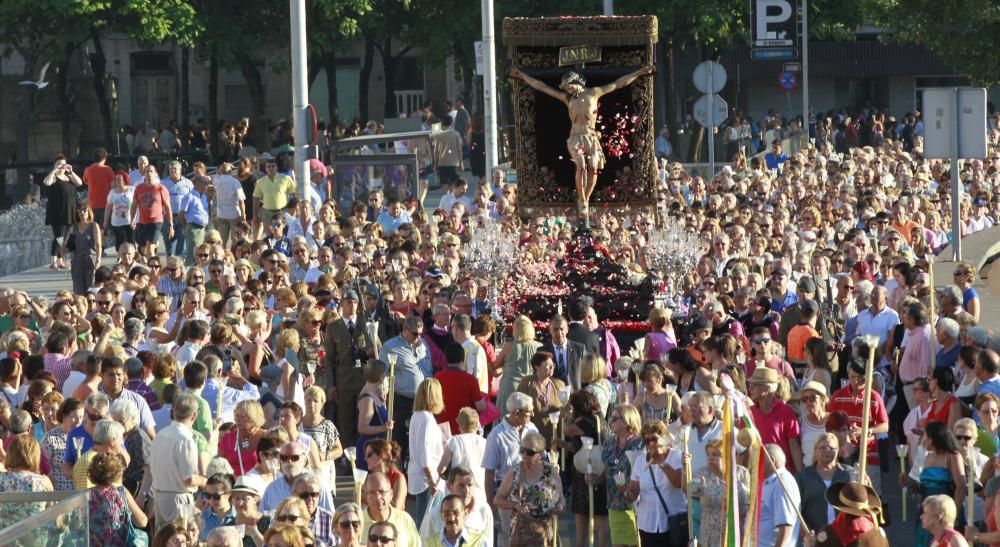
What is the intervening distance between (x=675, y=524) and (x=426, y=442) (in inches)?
67.2

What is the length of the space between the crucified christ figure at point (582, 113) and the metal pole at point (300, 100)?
12.2ft

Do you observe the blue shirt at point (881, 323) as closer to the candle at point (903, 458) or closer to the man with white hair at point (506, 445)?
the candle at point (903, 458)

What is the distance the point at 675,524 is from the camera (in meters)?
12.5

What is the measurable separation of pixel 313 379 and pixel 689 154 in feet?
102

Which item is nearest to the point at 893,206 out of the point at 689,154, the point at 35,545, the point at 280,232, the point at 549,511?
the point at 280,232

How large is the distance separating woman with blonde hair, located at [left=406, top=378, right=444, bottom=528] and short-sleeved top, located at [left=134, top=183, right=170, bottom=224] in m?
12.2

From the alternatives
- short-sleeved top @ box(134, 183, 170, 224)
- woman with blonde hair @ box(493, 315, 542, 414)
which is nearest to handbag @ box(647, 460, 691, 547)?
woman with blonde hair @ box(493, 315, 542, 414)

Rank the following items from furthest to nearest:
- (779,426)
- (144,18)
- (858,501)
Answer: (144,18) < (779,426) < (858,501)

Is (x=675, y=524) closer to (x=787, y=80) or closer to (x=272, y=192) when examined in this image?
(x=272, y=192)

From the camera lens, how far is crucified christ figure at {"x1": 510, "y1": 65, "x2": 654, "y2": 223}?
22516 millimetres

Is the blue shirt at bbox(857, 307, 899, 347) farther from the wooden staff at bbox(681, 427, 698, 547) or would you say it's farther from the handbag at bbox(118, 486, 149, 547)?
the handbag at bbox(118, 486, 149, 547)

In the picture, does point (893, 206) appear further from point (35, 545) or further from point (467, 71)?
point (467, 71)

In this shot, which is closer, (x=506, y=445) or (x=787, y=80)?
(x=506, y=445)

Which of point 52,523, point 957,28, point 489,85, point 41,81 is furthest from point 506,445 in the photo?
point 957,28
